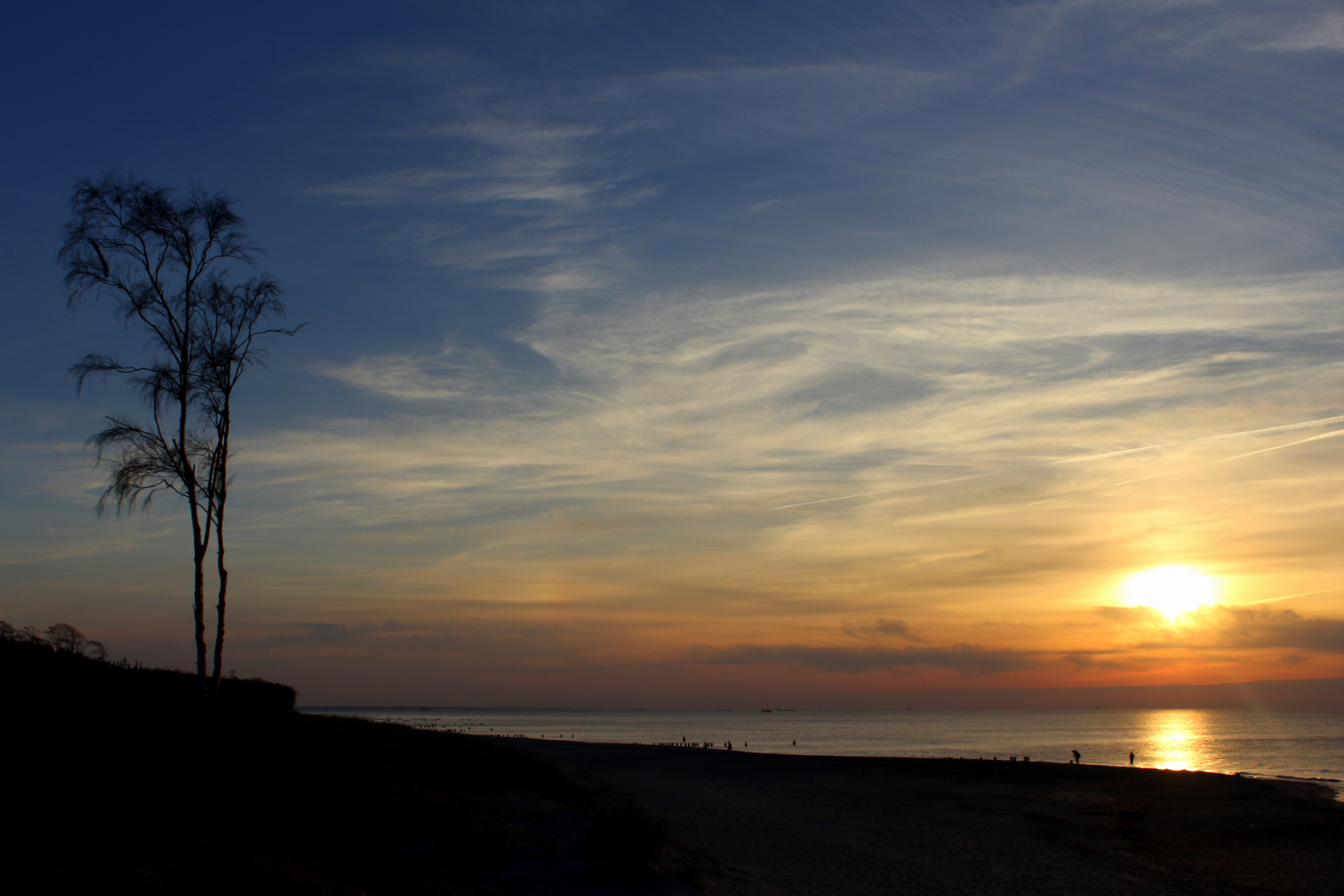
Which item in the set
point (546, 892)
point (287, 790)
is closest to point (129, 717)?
point (287, 790)

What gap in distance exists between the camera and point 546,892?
12633 mm

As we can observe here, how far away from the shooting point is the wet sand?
60.4 feet

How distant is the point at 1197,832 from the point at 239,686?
30890 millimetres

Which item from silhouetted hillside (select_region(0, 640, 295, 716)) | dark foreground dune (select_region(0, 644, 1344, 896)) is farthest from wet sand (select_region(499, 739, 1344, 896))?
silhouetted hillside (select_region(0, 640, 295, 716))

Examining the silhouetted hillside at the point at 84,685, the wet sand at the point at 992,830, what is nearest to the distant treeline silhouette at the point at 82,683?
the silhouetted hillside at the point at 84,685

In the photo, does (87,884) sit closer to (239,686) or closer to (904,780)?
(239,686)

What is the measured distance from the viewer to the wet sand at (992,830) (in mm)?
18406

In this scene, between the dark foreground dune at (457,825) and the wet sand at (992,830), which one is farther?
the wet sand at (992,830)

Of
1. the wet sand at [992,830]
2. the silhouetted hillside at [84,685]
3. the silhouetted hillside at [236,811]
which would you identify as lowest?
the wet sand at [992,830]

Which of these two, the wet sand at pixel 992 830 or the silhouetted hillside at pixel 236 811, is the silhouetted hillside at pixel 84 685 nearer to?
the silhouetted hillside at pixel 236 811

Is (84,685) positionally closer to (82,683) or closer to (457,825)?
(82,683)

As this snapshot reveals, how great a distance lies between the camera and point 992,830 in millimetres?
25672

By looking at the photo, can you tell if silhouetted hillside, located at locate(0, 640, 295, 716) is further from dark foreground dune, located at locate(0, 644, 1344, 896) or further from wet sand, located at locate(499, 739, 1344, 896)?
wet sand, located at locate(499, 739, 1344, 896)

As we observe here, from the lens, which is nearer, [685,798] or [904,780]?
[685,798]
